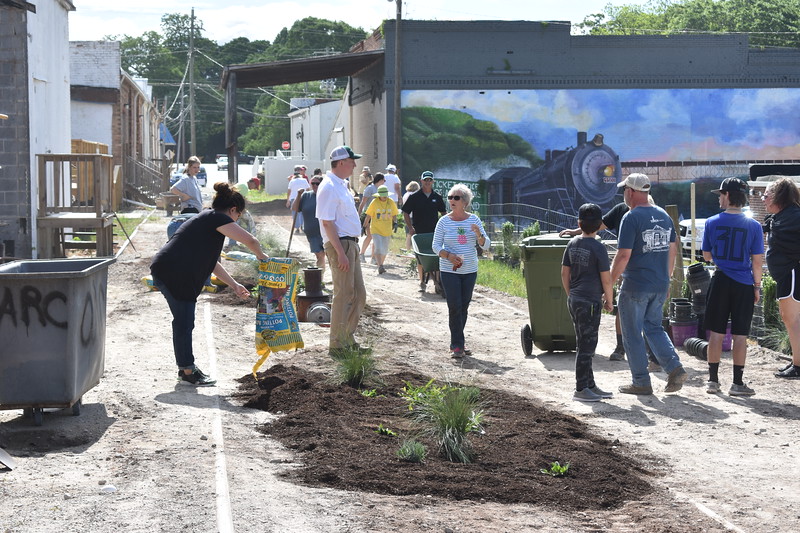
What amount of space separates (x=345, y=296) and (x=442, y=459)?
3292mm

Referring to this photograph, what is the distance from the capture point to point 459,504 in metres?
5.54

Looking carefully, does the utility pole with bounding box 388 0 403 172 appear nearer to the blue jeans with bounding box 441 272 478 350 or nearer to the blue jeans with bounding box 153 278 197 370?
the blue jeans with bounding box 441 272 478 350

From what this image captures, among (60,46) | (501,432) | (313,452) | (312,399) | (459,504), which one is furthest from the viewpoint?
(60,46)

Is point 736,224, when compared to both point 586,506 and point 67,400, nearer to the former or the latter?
point 586,506

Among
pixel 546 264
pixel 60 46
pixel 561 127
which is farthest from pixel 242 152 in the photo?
pixel 546 264

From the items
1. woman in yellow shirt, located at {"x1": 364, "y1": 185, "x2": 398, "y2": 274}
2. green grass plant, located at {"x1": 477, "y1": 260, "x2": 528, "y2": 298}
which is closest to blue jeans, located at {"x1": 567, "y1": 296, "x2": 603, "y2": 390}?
green grass plant, located at {"x1": 477, "y1": 260, "x2": 528, "y2": 298}

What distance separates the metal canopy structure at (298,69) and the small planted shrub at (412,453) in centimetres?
2248

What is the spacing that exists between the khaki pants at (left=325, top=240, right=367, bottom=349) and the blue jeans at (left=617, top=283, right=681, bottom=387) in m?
2.45

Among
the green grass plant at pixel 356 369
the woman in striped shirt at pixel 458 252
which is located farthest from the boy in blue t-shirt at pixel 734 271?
the green grass plant at pixel 356 369

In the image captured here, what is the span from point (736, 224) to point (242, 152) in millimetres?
105522

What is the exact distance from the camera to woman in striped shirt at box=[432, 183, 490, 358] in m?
10.6

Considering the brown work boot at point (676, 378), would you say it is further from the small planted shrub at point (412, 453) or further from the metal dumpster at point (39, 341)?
the metal dumpster at point (39, 341)

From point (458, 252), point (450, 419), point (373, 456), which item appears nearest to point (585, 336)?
point (458, 252)

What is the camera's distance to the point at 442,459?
6.48m
